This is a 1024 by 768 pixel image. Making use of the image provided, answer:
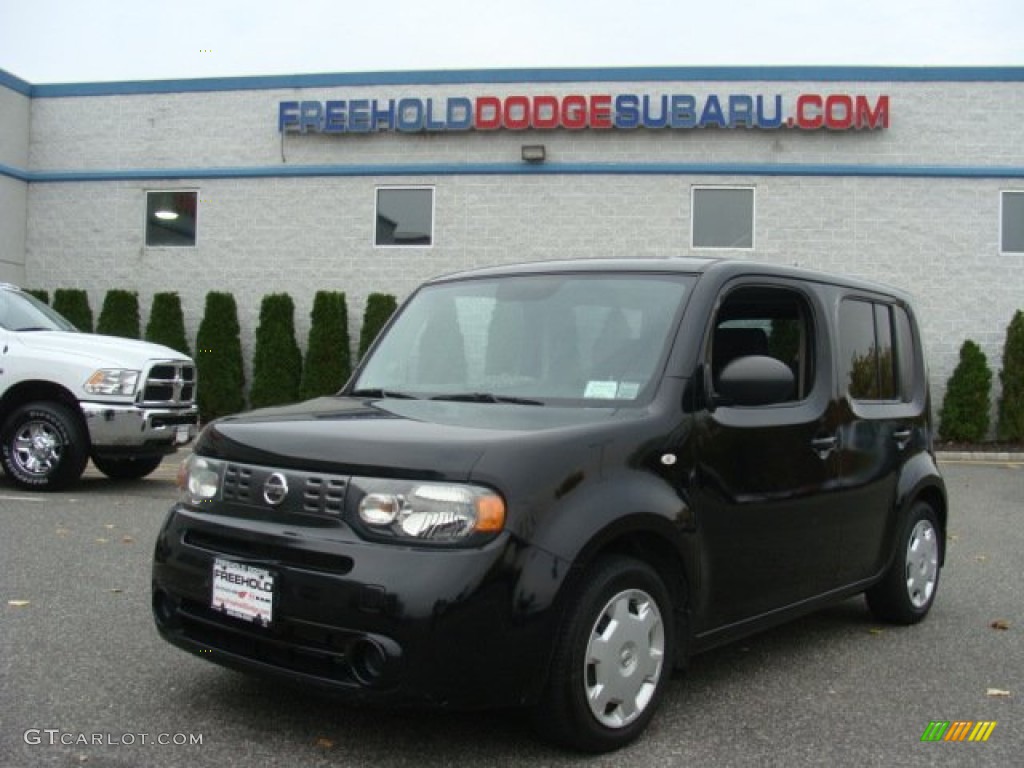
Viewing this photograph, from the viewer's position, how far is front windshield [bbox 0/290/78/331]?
985 cm

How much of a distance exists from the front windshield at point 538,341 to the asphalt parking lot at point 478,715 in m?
1.26

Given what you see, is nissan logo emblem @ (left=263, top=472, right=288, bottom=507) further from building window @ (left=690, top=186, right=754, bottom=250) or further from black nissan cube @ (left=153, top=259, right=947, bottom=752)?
building window @ (left=690, top=186, right=754, bottom=250)

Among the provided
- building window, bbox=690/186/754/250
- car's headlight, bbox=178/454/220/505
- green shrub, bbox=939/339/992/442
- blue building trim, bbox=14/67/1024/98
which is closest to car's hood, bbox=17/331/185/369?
car's headlight, bbox=178/454/220/505

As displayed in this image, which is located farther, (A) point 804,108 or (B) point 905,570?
(A) point 804,108

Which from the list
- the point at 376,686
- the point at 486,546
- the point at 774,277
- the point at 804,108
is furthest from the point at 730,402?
the point at 804,108

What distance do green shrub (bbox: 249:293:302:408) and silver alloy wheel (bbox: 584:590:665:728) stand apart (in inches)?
568

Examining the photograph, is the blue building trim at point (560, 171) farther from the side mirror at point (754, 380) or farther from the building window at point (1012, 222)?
the side mirror at point (754, 380)

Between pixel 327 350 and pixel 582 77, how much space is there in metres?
6.40

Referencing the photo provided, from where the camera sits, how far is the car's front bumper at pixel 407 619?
303 cm

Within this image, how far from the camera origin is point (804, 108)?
56.5 feet

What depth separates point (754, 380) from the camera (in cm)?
382

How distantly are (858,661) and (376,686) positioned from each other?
2677 mm

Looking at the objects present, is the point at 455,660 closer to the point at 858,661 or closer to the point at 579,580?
the point at 579,580

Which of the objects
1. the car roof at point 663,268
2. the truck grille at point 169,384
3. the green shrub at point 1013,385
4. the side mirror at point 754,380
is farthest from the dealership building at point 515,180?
the side mirror at point 754,380
